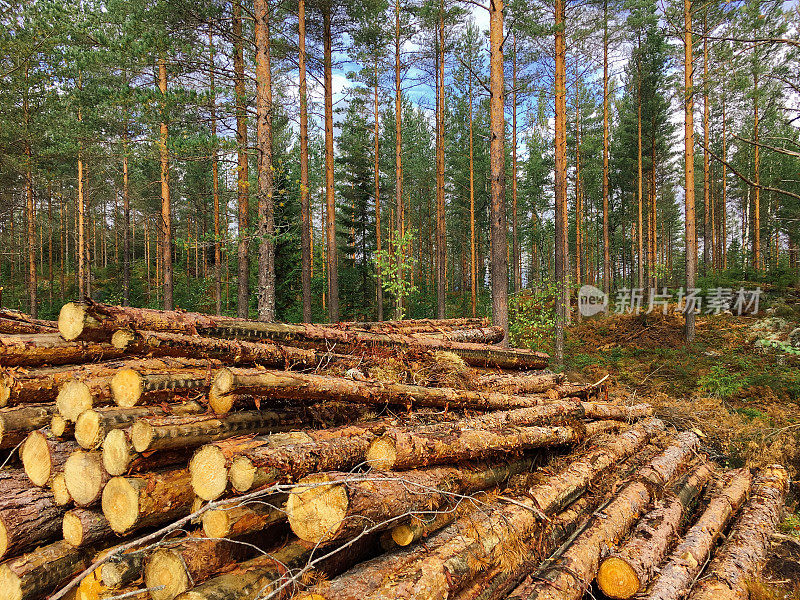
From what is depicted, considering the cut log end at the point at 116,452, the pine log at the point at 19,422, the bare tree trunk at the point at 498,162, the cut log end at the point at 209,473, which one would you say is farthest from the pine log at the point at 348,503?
the bare tree trunk at the point at 498,162

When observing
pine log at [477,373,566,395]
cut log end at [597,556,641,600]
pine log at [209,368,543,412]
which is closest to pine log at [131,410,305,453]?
pine log at [209,368,543,412]

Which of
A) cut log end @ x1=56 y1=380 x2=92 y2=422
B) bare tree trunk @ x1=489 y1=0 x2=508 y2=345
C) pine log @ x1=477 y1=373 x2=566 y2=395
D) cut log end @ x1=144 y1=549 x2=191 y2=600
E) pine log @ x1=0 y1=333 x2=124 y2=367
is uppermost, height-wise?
bare tree trunk @ x1=489 y1=0 x2=508 y2=345

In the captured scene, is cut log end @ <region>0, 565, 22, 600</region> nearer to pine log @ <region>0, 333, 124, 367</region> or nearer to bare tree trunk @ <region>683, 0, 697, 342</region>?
pine log @ <region>0, 333, 124, 367</region>

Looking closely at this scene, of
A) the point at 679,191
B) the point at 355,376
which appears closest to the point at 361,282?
the point at 355,376

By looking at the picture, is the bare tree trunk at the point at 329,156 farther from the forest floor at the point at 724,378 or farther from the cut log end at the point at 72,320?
the cut log end at the point at 72,320

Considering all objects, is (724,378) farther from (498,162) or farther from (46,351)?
(46,351)

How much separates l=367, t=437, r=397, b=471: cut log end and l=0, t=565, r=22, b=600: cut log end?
88.8 inches

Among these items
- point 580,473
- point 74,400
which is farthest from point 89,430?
point 580,473

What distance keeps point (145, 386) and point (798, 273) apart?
2456 centimetres

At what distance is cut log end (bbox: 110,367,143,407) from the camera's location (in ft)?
9.89

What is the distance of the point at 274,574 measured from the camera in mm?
2455

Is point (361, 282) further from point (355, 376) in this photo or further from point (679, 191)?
point (679, 191)

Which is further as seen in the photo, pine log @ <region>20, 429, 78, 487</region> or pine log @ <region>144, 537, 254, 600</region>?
pine log @ <region>20, 429, 78, 487</region>

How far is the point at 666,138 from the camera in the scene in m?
25.3
